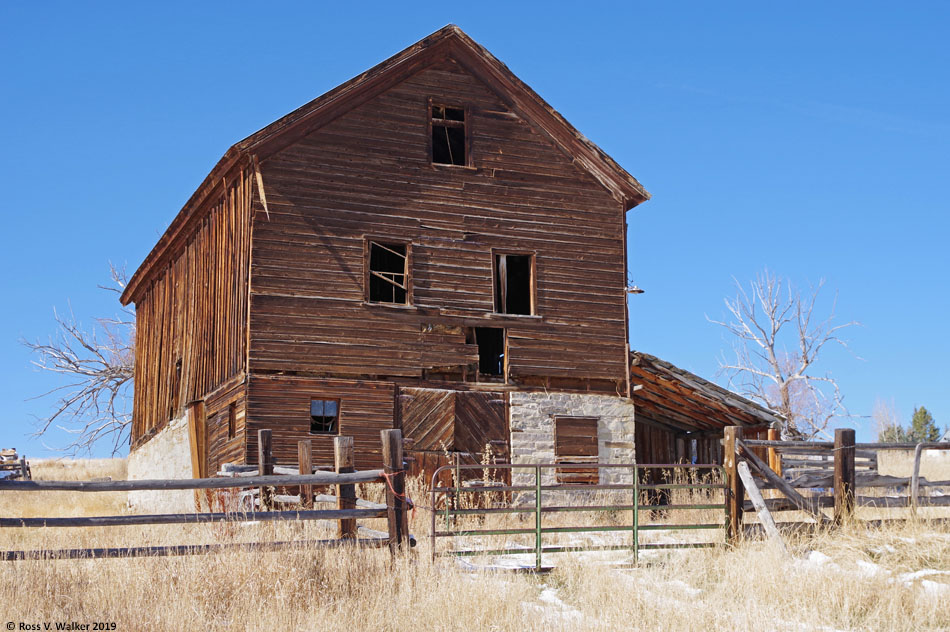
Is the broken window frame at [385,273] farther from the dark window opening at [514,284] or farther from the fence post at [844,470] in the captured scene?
the fence post at [844,470]

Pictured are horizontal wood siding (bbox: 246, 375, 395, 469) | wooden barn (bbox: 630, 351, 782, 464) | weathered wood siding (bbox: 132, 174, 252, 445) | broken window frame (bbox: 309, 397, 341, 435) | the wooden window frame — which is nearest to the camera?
horizontal wood siding (bbox: 246, 375, 395, 469)

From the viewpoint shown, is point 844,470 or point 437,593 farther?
point 844,470

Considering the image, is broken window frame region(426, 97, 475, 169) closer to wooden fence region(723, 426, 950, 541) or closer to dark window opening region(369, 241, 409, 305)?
dark window opening region(369, 241, 409, 305)

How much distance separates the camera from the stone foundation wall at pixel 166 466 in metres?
23.6

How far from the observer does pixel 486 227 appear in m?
22.0

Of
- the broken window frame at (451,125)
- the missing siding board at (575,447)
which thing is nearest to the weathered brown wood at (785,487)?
the missing siding board at (575,447)

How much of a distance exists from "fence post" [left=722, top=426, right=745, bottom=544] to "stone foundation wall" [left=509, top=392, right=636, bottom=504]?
777 cm

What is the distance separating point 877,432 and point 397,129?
63.8 meters

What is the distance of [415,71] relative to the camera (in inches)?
872

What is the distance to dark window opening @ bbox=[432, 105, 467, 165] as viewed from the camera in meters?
22.4

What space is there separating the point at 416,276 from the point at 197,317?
611 cm

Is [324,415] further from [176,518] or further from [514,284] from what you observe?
[176,518]

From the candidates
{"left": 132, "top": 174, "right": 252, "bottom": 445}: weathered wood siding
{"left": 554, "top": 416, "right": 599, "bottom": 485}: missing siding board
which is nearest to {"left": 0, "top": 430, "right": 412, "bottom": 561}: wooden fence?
{"left": 132, "top": 174, "right": 252, "bottom": 445}: weathered wood siding

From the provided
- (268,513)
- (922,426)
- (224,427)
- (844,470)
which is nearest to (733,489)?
(844,470)
